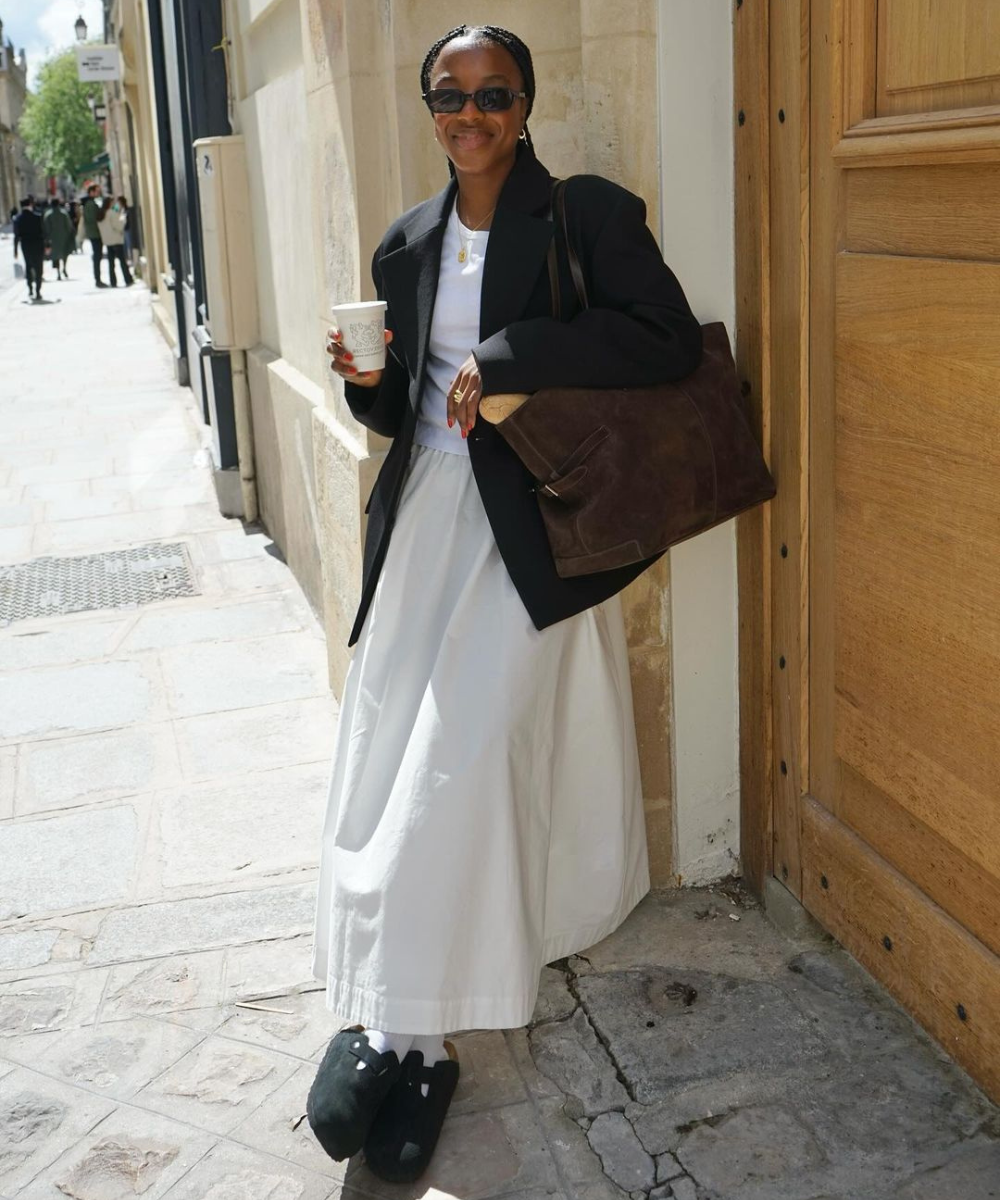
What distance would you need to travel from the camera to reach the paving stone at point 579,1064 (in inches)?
108

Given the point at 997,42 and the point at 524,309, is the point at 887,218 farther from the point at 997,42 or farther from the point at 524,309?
the point at 524,309

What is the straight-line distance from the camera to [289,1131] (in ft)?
8.93

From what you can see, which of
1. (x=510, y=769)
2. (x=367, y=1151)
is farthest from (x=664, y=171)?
(x=367, y=1151)

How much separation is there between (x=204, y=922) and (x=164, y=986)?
0.32 m

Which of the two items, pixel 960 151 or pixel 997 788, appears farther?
pixel 997 788

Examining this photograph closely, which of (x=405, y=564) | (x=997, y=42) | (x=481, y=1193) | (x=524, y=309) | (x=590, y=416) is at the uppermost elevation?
(x=997, y=42)

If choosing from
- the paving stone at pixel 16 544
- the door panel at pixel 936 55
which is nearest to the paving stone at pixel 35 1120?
the door panel at pixel 936 55

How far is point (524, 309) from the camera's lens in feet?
8.69

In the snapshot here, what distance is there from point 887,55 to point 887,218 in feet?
0.91

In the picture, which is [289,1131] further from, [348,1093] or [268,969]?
[268,969]

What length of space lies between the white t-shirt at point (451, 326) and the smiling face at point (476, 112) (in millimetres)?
148

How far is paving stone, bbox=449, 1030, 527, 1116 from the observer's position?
2.78 m

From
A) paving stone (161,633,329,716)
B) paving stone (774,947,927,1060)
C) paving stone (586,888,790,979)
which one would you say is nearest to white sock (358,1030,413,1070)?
paving stone (586,888,790,979)

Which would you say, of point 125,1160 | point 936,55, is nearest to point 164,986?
point 125,1160
